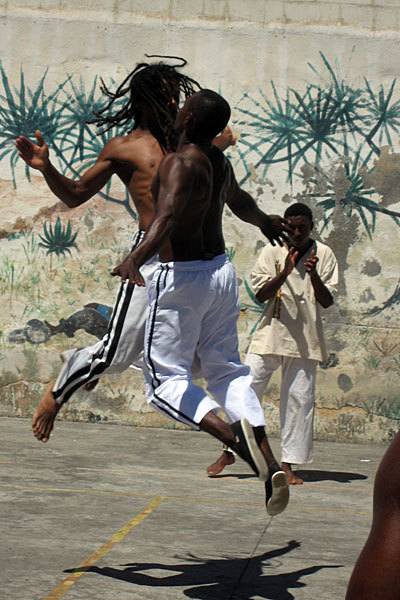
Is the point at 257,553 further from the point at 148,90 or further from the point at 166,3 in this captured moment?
the point at 166,3

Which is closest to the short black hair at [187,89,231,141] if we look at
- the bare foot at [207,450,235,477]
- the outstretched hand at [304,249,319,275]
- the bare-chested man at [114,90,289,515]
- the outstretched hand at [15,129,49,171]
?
the bare-chested man at [114,90,289,515]

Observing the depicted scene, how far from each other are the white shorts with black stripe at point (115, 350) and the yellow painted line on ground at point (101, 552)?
0.69 m

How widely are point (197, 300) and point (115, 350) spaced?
17.9 inches

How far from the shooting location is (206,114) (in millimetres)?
4121

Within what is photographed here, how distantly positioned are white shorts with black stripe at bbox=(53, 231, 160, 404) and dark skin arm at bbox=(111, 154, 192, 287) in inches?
16.2

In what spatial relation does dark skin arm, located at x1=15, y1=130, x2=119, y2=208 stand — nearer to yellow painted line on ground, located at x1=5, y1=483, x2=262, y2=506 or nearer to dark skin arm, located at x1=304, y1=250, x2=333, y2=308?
yellow painted line on ground, located at x1=5, y1=483, x2=262, y2=506

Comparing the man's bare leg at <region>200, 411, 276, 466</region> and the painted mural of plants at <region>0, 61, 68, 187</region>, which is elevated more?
the painted mural of plants at <region>0, 61, 68, 187</region>

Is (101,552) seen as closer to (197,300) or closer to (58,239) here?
(197,300)

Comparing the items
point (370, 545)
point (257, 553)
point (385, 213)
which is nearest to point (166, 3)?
point (385, 213)

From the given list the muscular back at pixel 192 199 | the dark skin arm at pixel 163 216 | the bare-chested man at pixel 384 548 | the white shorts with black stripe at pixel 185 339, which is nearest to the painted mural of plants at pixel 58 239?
the muscular back at pixel 192 199

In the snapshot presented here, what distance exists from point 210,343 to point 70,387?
67 cm

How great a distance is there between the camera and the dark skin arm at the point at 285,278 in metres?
6.53

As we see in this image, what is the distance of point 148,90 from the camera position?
4.68 meters

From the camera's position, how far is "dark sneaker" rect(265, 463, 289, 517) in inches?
152
